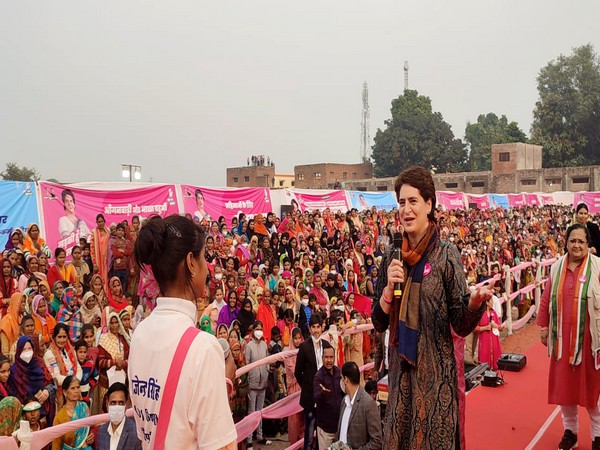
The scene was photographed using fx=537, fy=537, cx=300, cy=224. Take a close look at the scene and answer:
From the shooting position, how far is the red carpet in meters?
4.39

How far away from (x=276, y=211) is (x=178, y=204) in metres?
3.78

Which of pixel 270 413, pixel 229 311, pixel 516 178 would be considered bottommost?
pixel 270 413

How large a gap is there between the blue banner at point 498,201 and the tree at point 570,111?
20607mm

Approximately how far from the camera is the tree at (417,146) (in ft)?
166

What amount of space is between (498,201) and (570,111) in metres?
24.6

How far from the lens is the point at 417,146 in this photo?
5041 cm

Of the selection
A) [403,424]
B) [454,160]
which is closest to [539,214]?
[403,424]

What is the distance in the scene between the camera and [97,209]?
9281 millimetres

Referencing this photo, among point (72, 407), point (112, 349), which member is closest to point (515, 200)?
point (112, 349)

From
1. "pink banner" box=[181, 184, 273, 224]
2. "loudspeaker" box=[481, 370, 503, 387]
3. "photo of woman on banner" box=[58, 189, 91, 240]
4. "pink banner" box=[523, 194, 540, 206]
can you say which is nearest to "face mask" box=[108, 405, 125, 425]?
"loudspeaker" box=[481, 370, 503, 387]

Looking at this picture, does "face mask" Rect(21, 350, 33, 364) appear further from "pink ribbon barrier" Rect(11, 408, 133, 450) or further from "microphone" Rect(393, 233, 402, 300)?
"microphone" Rect(393, 233, 402, 300)

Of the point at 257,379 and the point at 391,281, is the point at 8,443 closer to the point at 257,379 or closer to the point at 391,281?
the point at 391,281

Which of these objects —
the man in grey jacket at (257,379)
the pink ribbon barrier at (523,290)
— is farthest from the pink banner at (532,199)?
the man in grey jacket at (257,379)

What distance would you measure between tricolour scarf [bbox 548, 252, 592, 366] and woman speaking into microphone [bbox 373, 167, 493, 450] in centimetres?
208
